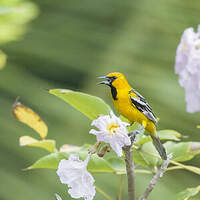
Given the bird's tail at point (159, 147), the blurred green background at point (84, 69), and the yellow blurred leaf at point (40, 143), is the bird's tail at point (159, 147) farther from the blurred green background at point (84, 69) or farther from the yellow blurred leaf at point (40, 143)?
the blurred green background at point (84, 69)

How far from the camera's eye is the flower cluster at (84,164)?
0.24 meters

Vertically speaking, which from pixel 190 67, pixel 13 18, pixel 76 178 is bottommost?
pixel 76 178

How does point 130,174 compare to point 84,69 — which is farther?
point 84,69

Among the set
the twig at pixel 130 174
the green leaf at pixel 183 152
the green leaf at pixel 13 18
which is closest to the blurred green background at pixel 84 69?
the green leaf at pixel 13 18

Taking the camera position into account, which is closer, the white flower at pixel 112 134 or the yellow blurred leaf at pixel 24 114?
the white flower at pixel 112 134

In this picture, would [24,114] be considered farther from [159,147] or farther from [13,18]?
[13,18]

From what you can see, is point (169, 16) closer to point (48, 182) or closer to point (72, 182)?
point (48, 182)

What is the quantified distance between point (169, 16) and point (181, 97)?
264 mm

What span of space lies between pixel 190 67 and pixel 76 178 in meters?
0.16

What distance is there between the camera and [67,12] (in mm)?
1194

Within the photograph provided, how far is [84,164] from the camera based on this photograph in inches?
10.4

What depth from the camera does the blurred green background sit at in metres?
0.89

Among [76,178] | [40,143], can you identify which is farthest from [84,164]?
[40,143]

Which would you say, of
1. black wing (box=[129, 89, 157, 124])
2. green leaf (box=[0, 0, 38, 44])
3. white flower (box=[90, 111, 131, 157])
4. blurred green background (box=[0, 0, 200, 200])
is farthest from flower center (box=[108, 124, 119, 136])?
blurred green background (box=[0, 0, 200, 200])
